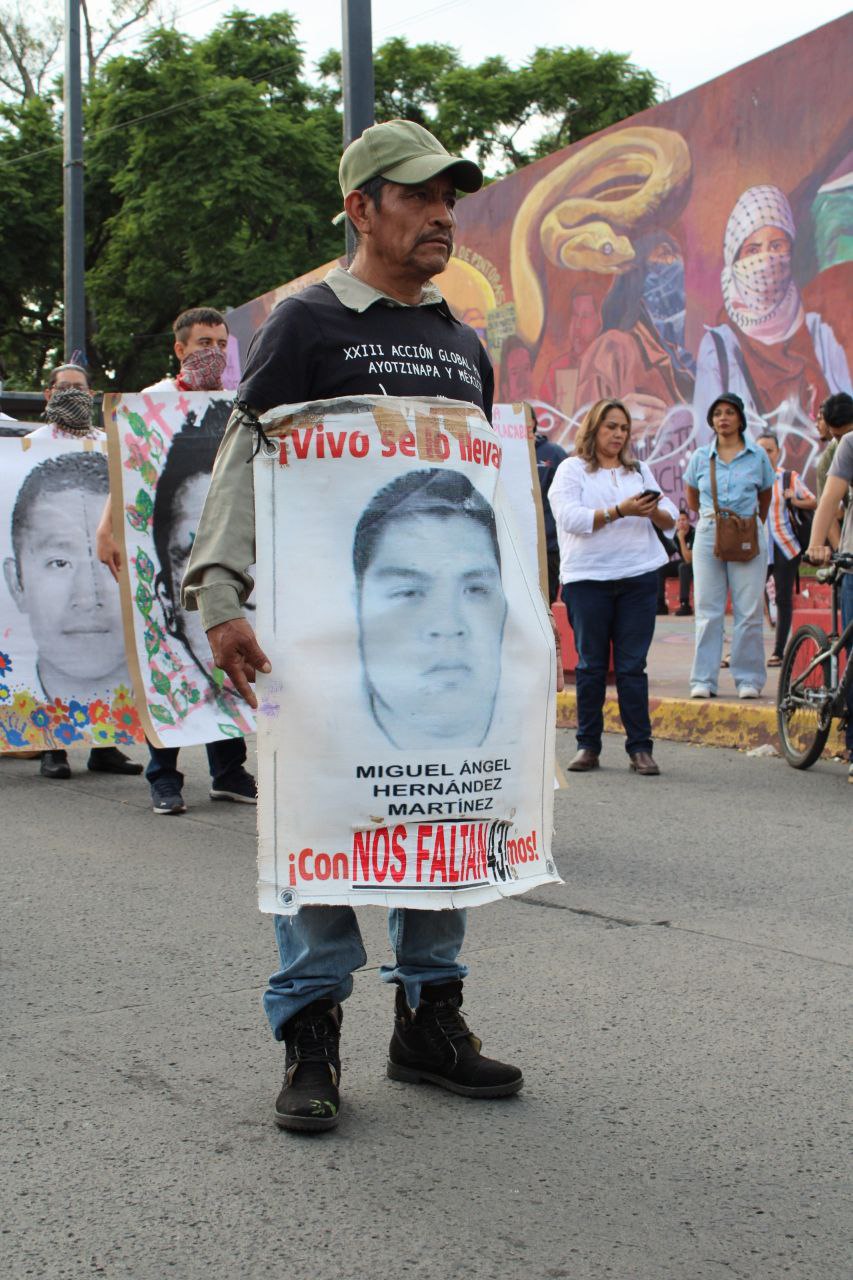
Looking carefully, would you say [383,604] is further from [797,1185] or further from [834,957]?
[834,957]

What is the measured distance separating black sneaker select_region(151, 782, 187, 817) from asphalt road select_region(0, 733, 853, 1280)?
993 millimetres

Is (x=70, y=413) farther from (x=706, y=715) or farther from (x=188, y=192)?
(x=188, y=192)

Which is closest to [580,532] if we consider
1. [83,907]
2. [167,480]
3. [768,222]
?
[167,480]

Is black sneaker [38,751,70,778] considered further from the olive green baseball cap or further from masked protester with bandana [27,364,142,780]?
the olive green baseball cap

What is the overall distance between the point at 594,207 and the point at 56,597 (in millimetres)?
12064

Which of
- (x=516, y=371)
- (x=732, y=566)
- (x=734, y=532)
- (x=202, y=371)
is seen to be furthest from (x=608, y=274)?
(x=202, y=371)

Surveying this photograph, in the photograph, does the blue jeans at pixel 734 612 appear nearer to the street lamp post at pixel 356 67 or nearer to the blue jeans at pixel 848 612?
the blue jeans at pixel 848 612

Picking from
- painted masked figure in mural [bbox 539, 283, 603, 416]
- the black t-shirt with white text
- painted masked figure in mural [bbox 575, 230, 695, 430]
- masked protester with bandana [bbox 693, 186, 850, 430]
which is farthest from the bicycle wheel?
painted masked figure in mural [bbox 539, 283, 603, 416]

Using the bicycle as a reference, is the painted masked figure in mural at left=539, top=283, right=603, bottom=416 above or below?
above

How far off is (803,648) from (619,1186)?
5.90 metres

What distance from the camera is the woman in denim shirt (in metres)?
10.1

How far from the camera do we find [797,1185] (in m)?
2.89

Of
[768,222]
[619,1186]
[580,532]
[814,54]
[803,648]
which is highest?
[814,54]

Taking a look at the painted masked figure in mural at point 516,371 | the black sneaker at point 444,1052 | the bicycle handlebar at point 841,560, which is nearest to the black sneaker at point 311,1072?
the black sneaker at point 444,1052
